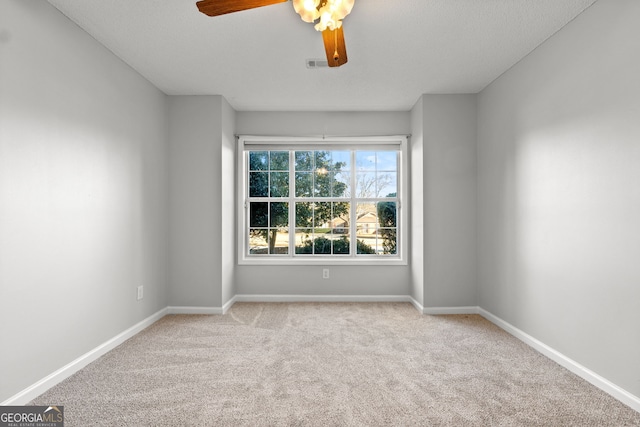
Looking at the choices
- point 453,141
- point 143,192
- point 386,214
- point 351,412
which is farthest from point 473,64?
point 143,192

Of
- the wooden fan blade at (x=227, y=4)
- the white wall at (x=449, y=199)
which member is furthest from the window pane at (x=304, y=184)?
the wooden fan blade at (x=227, y=4)

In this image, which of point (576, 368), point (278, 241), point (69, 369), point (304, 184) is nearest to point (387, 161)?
point (304, 184)

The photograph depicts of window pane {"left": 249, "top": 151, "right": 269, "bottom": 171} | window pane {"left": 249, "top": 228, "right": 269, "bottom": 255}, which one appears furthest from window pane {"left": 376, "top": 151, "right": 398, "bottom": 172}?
window pane {"left": 249, "top": 228, "right": 269, "bottom": 255}

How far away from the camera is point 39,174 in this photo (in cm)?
223

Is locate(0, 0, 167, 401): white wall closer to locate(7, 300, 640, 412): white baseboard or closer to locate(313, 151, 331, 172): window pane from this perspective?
locate(7, 300, 640, 412): white baseboard

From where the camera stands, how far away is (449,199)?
4082 millimetres

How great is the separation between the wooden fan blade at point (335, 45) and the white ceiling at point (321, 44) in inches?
20.5

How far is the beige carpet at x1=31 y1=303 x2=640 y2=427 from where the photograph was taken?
1.98 meters

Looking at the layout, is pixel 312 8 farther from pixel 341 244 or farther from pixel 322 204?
pixel 341 244

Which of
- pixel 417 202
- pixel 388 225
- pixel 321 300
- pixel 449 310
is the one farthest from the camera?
pixel 388 225

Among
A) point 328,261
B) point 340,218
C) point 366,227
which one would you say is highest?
point 340,218

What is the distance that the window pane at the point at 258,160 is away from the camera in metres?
4.75

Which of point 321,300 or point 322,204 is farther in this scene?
point 322,204

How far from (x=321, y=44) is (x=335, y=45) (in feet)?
3.25
